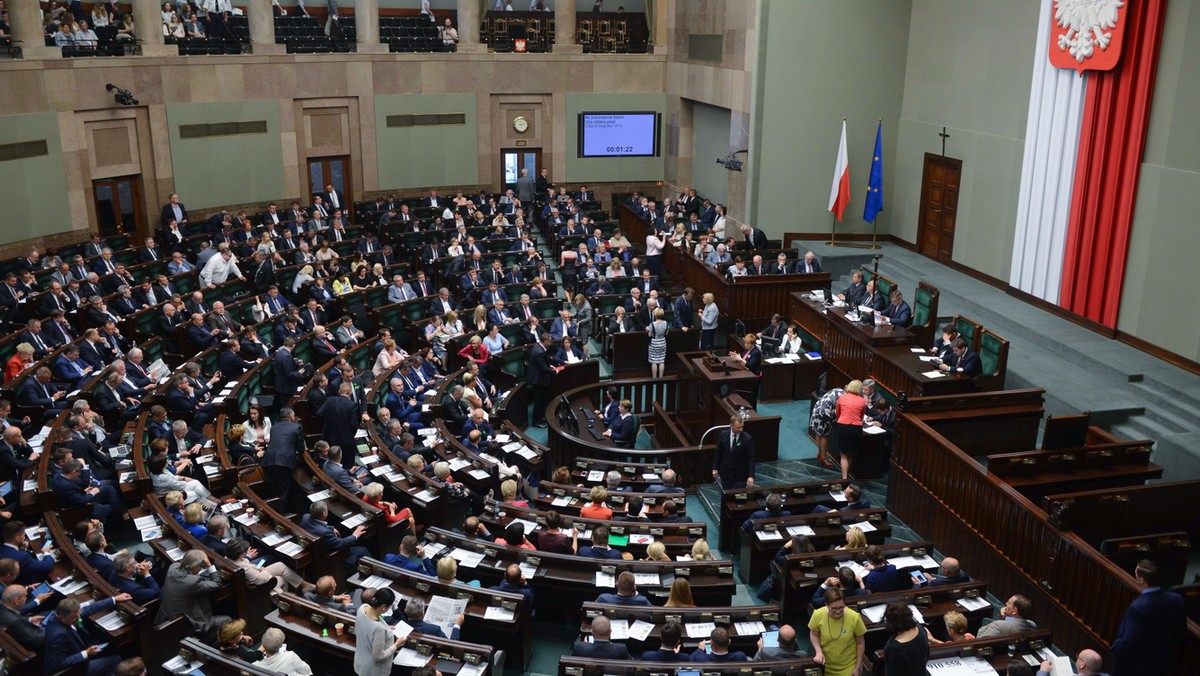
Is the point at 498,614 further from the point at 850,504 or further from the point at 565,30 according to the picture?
the point at 565,30

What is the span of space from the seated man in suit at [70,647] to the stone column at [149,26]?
1637 cm

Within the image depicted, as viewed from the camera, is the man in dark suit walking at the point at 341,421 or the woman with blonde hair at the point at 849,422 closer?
the man in dark suit walking at the point at 341,421

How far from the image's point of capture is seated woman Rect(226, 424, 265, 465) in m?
10.8

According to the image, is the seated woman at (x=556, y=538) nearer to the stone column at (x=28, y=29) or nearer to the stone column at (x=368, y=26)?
the stone column at (x=28, y=29)

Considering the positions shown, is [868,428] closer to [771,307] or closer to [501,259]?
[771,307]

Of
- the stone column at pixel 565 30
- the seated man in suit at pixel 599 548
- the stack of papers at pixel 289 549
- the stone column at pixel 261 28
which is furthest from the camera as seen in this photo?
the stone column at pixel 565 30

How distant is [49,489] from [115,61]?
1334cm

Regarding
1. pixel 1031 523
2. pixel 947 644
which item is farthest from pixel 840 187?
pixel 947 644

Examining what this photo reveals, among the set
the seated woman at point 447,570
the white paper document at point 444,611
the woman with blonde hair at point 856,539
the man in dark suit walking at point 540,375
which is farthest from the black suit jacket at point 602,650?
the man in dark suit walking at point 540,375

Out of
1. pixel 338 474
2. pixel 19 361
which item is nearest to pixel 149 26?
pixel 19 361

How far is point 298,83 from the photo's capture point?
75.0ft

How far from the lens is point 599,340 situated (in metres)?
16.7

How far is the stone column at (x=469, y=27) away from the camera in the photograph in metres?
24.5

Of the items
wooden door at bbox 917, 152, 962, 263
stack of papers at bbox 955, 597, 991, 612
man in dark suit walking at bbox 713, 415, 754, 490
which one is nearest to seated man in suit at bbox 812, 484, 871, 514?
man in dark suit walking at bbox 713, 415, 754, 490
